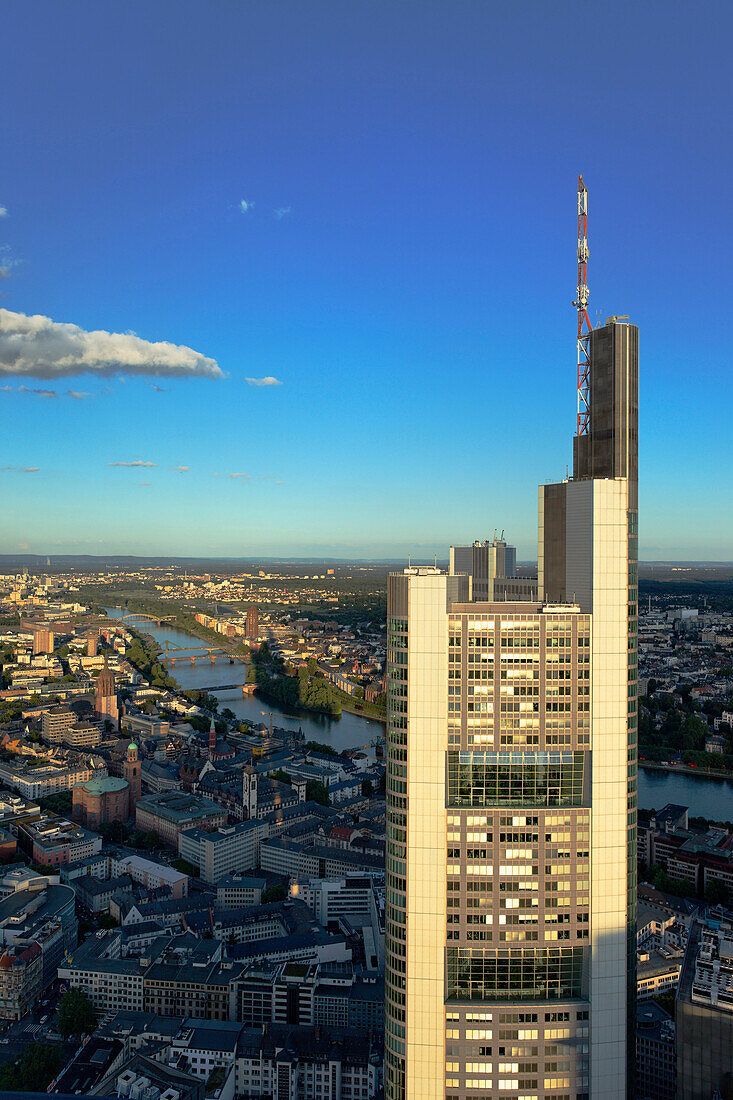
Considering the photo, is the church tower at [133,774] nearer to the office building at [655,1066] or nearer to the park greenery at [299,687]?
the park greenery at [299,687]

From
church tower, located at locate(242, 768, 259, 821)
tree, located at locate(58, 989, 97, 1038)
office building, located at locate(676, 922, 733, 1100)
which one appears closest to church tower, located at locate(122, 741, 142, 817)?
church tower, located at locate(242, 768, 259, 821)

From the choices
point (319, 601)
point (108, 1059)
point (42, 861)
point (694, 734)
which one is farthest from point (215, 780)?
point (319, 601)

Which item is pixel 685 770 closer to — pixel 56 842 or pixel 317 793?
pixel 317 793

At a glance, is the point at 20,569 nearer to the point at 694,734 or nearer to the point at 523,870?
the point at 694,734

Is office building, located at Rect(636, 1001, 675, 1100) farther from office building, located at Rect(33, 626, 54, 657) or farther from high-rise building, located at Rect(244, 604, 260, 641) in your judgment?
high-rise building, located at Rect(244, 604, 260, 641)

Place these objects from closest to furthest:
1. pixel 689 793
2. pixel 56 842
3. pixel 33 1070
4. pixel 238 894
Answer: pixel 33 1070
pixel 238 894
pixel 56 842
pixel 689 793

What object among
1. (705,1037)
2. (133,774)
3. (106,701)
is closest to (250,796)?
(133,774)
